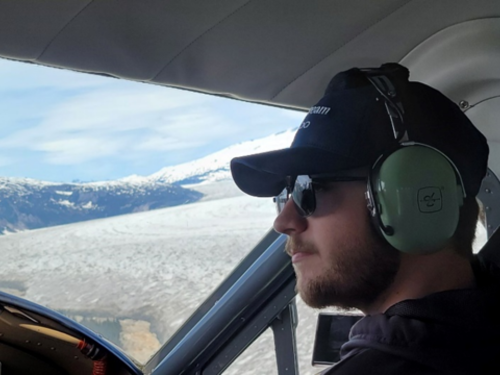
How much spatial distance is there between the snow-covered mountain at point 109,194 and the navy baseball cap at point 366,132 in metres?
0.81

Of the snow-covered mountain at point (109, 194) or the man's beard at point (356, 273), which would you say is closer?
the man's beard at point (356, 273)

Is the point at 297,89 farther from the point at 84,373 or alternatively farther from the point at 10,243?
the point at 84,373

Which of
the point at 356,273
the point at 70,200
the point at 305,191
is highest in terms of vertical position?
the point at 70,200

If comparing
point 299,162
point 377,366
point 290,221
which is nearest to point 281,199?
point 290,221

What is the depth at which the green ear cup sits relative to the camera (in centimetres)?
120

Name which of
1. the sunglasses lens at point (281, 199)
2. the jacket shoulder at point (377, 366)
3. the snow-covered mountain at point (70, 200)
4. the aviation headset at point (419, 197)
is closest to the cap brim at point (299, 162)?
the aviation headset at point (419, 197)

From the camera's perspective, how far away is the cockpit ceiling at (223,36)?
1514 mm

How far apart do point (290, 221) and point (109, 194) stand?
3.64 ft

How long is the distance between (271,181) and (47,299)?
1252mm

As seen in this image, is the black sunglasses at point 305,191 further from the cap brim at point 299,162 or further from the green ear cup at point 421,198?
the green ear cup at point 421,198

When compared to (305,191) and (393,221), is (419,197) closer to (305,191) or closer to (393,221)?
(393,221)

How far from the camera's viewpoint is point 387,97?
4.21 feet

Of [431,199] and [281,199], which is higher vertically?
[281,199]

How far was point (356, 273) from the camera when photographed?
4.34 ft
